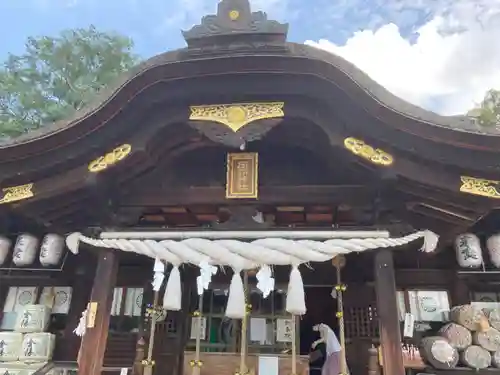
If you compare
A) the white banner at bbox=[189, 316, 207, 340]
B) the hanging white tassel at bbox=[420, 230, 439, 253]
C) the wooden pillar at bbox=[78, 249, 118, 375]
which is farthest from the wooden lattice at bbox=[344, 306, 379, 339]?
the wooden pillar at bbox=[78, 249, 118, 375]

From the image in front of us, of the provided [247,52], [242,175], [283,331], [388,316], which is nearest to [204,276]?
[242,175]

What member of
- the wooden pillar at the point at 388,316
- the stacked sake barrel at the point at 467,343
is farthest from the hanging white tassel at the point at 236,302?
the stacked sake barrel at the point at 467,343

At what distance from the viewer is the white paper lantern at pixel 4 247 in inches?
274

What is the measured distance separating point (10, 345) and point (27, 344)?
9.4 inches

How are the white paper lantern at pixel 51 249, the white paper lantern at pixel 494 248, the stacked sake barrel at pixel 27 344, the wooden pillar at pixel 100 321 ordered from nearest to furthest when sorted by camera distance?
the wooden pillar at pixel 100 321
the white paper lantern at pixel 494 248
the stacked sake barrel at pixel 27 344
the white paper lantern at pixel 51 249

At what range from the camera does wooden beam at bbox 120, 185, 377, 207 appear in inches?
209

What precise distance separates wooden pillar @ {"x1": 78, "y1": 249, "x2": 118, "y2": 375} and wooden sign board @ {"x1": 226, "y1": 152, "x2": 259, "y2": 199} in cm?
171

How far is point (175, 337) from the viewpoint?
6676 millimetres

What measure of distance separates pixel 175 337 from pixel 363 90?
443 cm

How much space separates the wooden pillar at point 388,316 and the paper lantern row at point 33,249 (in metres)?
4.53

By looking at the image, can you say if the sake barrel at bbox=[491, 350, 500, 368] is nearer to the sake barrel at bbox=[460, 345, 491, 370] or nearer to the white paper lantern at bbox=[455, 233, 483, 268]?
the sake barrel at bbox=[460, 345, 491, 370]

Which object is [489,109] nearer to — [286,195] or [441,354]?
[441,354]

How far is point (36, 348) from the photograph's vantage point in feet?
21.2

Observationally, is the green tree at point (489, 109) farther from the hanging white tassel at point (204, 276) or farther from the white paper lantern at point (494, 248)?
the hanging white tassel at point (204, 276)
